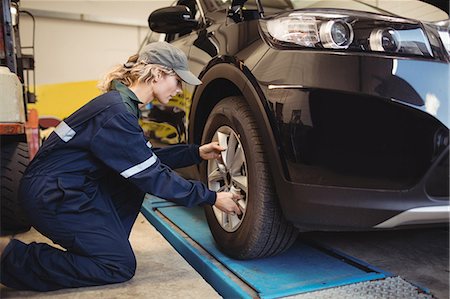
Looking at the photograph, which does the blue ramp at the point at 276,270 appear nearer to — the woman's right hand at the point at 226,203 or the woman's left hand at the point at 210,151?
the woman's right hand at the point at 226,203

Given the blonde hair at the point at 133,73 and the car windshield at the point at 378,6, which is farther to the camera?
the blonde hair at the point at 133,73

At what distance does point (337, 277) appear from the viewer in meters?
1.54

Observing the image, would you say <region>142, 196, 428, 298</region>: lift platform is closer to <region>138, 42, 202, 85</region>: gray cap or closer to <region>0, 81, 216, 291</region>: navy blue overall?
<region>0, 81, 216, 291</region>: navy blue overall

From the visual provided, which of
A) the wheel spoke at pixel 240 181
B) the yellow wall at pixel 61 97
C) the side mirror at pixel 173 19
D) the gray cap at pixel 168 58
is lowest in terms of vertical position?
the yellow wall at pixel 61 97

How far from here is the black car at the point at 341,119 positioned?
1.12m

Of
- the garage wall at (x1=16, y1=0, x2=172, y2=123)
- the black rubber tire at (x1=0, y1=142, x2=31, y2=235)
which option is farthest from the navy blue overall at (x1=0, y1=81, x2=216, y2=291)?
the garage wall at (x1=16, y1=0, x2=172, y2=123)

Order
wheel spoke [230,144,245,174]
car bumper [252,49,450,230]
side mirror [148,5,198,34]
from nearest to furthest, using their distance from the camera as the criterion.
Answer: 1. car bumper [252,49,450,230]
2. wheel spoke [230,144,245,174]
3. side mirror [148,5,198,34]

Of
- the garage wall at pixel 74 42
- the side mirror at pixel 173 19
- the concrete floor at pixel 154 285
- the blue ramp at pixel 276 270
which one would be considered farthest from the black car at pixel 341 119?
the garage wall at pixel 74 42

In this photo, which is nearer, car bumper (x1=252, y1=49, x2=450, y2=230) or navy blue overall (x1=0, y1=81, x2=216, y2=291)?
car bumper (x1=252, y1=49, x2=450, y2=230)

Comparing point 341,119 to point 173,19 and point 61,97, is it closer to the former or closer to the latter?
point 173,19

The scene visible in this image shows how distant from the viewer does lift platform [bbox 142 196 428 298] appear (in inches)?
56.6

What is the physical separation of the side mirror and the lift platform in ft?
3.54

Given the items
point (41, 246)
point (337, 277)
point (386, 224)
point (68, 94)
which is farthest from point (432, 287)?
point (68, 94)

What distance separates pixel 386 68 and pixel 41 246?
4.48 ft
